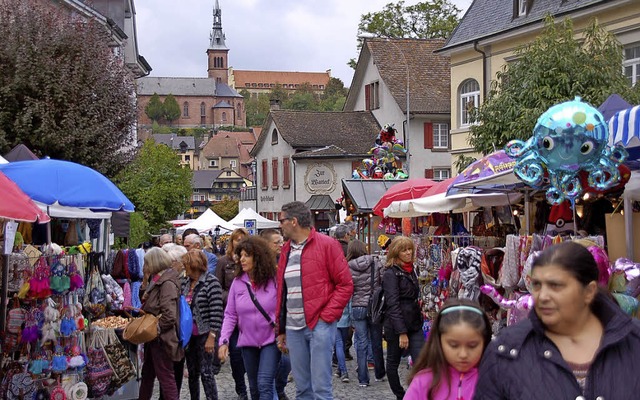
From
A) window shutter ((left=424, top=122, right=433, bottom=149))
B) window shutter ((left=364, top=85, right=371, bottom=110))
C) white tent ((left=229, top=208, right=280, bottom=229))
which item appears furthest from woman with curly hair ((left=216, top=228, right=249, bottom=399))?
window shutter ((left=364, top=85, right=371, bottom=110))

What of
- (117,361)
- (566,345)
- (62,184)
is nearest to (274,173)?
(117,361)

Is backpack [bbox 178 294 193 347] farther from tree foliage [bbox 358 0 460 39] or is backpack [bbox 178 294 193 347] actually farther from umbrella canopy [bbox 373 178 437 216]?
tree foliage [bbox 358 0 460 39]

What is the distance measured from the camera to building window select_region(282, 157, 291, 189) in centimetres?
5101

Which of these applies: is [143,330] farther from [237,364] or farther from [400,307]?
[400,307]

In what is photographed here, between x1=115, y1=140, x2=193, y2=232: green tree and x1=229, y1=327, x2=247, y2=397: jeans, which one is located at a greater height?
x1=115, y1=140, x2=193, y2=232: green tree

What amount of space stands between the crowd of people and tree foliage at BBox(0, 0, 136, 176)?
8482 mm

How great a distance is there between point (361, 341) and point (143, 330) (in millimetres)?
3640

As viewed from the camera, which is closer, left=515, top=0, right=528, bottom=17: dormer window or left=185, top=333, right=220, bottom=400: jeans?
left=185, top=333, right=220, bottom=400: jeans

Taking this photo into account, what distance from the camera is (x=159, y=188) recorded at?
50.1 meters

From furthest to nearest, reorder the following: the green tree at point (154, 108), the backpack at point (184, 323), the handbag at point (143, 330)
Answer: the green tree at point (154, 108) < the backpack at point (184, 323) < the handbag at point (143, 330)

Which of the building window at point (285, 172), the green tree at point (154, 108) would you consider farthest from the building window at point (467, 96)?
the green tree at point (154, 108)

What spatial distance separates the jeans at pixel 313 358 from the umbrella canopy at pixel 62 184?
9.81 ft

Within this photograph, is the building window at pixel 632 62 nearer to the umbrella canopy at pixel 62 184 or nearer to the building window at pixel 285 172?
the umbrella canopy at pixel 62 184

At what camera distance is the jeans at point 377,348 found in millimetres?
10969
